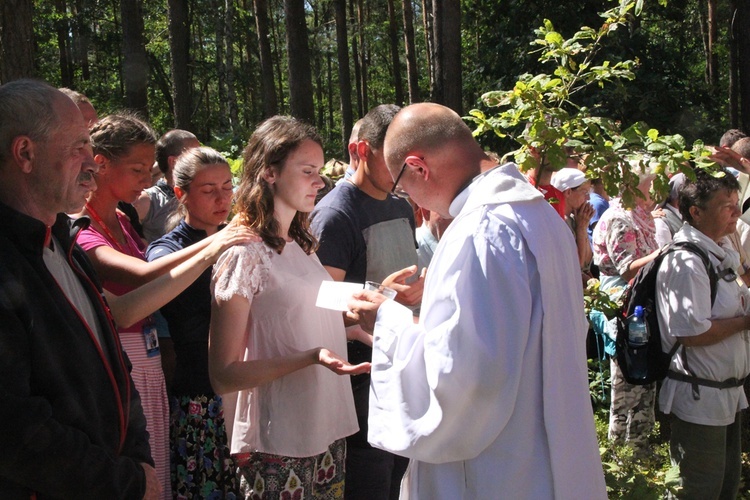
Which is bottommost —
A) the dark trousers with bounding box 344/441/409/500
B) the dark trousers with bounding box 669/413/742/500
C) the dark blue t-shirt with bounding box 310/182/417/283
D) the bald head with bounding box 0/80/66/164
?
the dark trousers with bounding box 669/413/742/500

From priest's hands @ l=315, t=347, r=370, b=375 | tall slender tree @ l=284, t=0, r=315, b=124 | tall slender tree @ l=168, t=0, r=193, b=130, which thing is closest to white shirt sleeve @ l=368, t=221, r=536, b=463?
priest's hands @ l=315, t=347, r=370, b=375

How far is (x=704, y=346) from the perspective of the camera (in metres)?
4.17

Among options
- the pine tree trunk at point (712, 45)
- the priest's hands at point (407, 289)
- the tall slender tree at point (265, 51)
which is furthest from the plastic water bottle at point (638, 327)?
the pine tree trunk at point (712, 45)

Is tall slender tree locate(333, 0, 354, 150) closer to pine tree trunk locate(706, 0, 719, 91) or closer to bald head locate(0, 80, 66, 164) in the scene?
pine tree trunk locate(706, 0, 719, 91)

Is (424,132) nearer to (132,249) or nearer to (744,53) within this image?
(132,249)

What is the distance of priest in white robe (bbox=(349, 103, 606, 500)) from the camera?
83.7 inches

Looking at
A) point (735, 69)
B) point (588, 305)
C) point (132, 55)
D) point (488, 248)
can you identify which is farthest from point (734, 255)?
point (735, 69)

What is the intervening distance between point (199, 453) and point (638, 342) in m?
2.66

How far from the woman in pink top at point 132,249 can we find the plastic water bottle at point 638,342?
265 cm

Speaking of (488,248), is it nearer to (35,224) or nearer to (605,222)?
(35,224)

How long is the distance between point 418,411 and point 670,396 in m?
2.56

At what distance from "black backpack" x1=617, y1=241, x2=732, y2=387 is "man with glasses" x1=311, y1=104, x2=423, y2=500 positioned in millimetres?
1445

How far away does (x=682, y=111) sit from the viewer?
13000 millimetres

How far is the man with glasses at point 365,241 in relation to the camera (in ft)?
12.1
